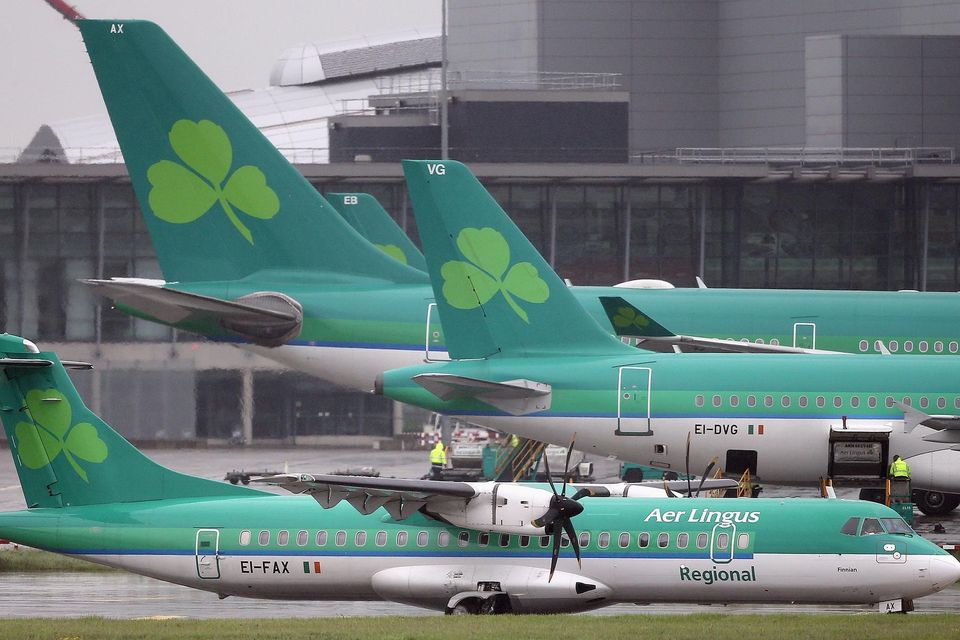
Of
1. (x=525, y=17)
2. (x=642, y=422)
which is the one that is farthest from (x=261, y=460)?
(x=525, y=17)

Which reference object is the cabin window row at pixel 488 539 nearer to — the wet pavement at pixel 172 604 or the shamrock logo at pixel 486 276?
the wet pavement at pixel 172 604

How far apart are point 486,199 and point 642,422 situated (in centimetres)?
721

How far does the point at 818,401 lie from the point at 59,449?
19038mm

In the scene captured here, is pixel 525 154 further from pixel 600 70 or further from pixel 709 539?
pixel 709 539

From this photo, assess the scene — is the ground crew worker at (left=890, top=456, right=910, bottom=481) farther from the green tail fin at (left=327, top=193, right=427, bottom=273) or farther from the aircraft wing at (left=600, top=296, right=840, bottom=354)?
the green tail fin at (left=327, top=193, right=427, bottom=273)

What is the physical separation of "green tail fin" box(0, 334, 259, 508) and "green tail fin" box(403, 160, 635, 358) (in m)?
9.78

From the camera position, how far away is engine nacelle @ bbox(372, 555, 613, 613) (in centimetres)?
3002

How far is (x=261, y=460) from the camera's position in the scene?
235 ft

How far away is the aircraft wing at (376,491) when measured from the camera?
2853 cm

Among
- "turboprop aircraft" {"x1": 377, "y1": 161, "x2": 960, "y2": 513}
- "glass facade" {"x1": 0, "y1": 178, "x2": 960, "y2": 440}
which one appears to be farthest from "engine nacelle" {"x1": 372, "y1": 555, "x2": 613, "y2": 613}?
"glass facade" {"x1": 0, "y1": 178, "x2": 960, "y2": 440}

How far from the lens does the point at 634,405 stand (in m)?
38.3

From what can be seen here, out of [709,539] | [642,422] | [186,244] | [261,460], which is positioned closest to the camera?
[709,539]

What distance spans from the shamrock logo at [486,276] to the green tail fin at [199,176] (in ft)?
15.3

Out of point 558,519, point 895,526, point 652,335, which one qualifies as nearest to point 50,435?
point 558,519
